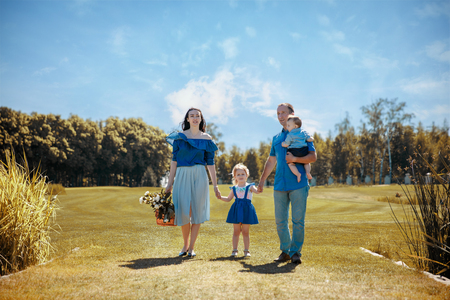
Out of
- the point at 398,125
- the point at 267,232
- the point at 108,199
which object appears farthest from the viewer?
the point at 398,125

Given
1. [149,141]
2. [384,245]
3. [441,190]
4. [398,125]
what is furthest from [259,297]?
[149,141]

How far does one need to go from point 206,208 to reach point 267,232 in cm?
414

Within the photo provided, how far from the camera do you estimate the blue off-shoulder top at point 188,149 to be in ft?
16.8

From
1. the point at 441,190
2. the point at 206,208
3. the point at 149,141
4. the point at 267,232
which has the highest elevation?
the point at 149,141

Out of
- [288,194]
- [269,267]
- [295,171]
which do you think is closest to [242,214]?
[288,194]

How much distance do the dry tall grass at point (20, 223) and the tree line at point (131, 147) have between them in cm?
3386

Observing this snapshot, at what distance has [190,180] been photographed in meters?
5.11

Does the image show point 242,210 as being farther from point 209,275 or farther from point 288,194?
point 209,275

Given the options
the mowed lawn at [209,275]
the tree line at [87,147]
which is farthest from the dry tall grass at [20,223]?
the tree line at [87,147]

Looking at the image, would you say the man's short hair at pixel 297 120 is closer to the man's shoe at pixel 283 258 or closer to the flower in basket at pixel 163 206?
the man's shoe at pixel 283 258

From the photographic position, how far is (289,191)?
477 centimetres

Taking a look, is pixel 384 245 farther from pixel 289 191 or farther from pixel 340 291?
pixel 340 291

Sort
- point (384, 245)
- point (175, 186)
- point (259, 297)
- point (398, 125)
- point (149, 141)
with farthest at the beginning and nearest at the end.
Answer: point (149, 141) < point (398, 125) < point (384, 245) < point (175, 186) < point (259, 297)

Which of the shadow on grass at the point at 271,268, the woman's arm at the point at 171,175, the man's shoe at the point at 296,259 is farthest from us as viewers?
the woman's arm at the point at 171,175
